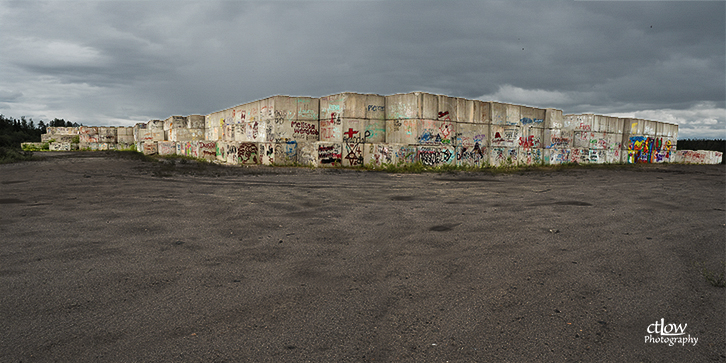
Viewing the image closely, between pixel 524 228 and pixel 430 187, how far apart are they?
16.9ft

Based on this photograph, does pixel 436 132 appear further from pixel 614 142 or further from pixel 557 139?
pixel 614 142

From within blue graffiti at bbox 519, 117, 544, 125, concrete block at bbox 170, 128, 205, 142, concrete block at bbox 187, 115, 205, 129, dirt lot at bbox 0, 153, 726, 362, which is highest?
concrete block at bbox 187, 115, 205, 129

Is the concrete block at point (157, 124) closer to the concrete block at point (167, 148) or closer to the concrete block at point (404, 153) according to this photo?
the concrete block at point (167, 148)

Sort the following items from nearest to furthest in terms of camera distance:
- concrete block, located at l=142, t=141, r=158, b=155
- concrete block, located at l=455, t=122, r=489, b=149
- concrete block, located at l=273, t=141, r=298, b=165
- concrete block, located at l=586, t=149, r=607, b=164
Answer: concrete block, located at l=273, t=141, r=298, b=165 < concrete block, located at l=455, t=122, r=489, b=149 < concrete block, located at l=586, t=149, r=607, b=164 < concrete block, located at l=142, t=141, r=158, b=155

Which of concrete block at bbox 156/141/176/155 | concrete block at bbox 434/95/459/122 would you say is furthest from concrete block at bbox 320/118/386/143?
concrete block at bbox 156/141/176/155

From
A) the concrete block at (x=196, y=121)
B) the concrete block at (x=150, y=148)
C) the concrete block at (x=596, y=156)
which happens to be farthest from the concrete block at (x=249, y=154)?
the concrete block at (x=150, y=148)

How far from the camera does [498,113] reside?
1989 centimetres

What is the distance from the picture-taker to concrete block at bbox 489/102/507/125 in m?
19.6

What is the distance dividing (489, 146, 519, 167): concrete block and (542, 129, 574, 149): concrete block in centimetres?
301

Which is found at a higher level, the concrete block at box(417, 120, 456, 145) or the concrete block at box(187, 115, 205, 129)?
the concrete block at box(187, 115, 205, 129)

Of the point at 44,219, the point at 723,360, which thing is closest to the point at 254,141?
the point at 44,219

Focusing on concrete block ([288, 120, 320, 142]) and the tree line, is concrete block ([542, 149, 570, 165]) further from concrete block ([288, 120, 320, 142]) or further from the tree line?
the tree line

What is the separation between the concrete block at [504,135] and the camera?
19.8 meters

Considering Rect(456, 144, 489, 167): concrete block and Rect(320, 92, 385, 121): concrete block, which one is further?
Rect(456, 144, 489, 167): concrete block
